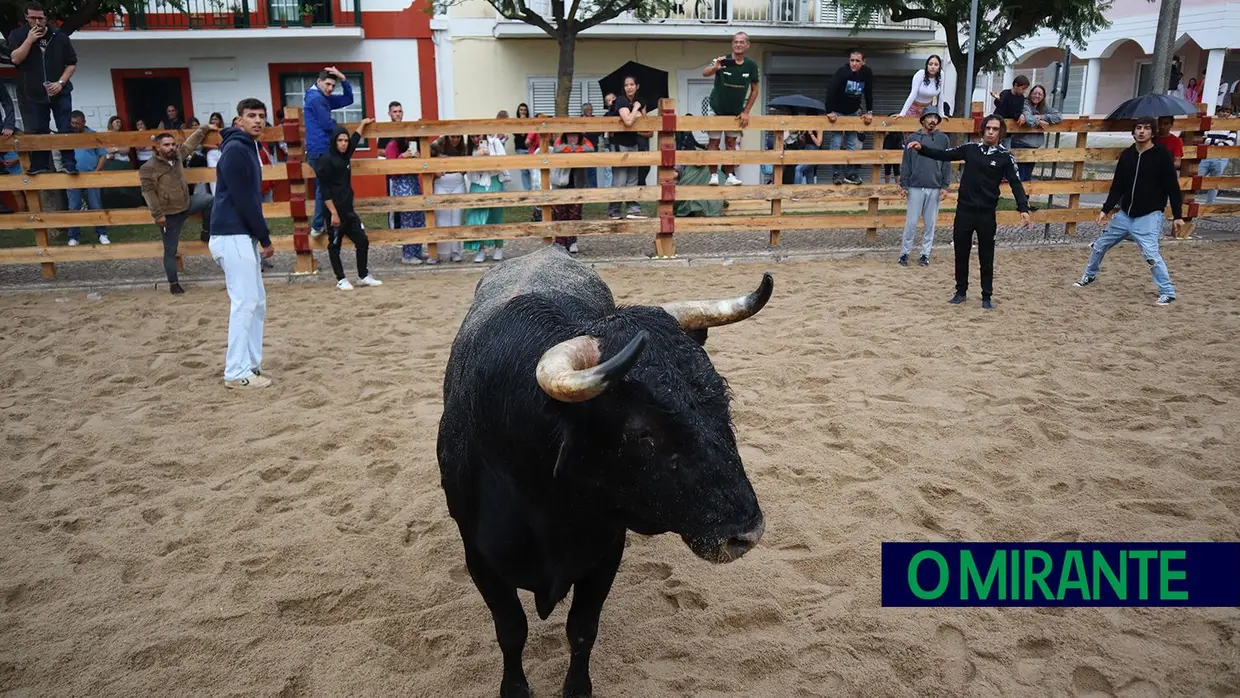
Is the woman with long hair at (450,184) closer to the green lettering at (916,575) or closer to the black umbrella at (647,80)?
the green lettering at (916,575)

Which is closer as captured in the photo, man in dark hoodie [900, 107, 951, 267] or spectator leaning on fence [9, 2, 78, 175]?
spectator leaning on fence [9, 2, 78, 175]

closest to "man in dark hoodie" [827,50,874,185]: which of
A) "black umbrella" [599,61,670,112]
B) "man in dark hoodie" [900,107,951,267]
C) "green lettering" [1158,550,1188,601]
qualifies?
"man in dark hoodie" [900,107,951,267]

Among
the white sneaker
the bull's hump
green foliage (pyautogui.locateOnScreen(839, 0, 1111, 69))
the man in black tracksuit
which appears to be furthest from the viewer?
green foliage (pyautogui.locateOnScreen(839, 0, 1111, 69))

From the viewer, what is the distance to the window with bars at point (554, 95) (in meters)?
20.1

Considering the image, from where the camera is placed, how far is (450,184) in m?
11.4

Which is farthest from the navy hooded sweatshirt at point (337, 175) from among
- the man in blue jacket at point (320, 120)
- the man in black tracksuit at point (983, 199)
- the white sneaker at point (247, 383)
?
the man in black tracksuit at point (983, 199)

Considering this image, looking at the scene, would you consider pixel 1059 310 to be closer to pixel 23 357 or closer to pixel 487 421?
pixel 487 421

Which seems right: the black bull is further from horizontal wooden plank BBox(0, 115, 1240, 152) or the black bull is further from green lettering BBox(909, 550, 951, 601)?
horizontal wooden plank BBox(0, 115, 1240, 152)

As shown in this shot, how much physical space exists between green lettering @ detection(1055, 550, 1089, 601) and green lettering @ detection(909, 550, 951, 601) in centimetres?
48

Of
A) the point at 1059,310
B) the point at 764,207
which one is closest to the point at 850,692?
the point at 1059,310

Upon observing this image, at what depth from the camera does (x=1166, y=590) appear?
3.76 metres

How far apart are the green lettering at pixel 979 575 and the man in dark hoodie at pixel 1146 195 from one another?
19.4 ft

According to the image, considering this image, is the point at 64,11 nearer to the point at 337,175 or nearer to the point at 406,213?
the point at 406,213

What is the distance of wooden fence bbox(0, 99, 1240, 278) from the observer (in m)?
10.1
